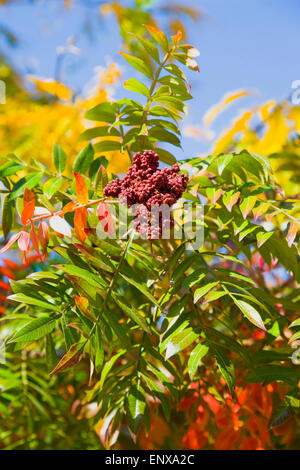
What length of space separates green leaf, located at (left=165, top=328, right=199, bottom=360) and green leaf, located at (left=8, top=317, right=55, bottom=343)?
0.17 metres

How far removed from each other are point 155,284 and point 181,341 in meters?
0.17

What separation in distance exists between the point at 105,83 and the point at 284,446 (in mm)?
1629

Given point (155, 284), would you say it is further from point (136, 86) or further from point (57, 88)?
point (57, 88)

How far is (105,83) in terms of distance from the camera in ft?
6.68

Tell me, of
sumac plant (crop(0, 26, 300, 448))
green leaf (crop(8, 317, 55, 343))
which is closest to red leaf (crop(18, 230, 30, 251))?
sumac plant (crop(0, 26, 300, 448))

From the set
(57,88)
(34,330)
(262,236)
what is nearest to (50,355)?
(34,330)

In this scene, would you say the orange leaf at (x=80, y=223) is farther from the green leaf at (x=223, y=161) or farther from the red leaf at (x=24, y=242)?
the green leaf at (x=223, y=161)

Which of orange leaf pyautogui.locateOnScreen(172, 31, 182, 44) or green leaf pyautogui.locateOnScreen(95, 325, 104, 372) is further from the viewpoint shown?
orange leaf pyautogui.locateOnScreen(172, 31, 182, 44)

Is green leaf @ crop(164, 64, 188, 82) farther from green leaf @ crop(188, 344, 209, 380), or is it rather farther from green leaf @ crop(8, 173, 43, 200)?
green leaf @ crop(188, 344, 209, 380)

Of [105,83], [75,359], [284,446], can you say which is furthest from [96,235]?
[105,83]

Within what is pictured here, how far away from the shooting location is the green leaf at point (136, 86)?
0.78 metres

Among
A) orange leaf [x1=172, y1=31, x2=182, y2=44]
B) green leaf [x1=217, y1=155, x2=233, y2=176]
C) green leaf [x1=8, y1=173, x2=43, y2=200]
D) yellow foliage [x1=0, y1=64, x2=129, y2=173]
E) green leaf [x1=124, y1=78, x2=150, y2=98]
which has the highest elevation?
yellow foliage [x1=0, y1=64, x2=129, y2=173]

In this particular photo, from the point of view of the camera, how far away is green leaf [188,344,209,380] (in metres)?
0.60

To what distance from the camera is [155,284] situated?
77cm
